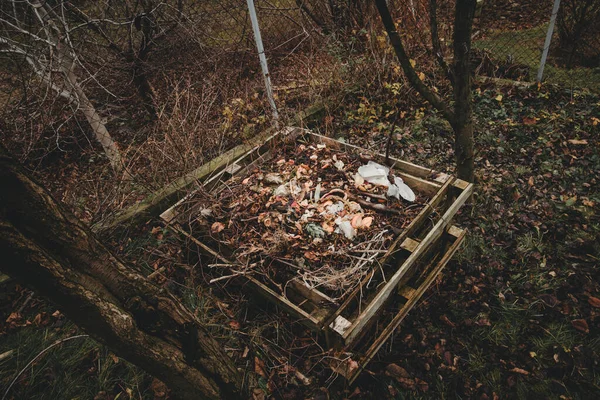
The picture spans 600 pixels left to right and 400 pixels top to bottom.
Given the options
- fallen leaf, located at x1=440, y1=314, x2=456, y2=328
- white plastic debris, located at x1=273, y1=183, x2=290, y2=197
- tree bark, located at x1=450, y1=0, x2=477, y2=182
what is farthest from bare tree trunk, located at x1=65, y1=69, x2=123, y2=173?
fallen leaf, located at x1=440, y1=314, x2=456, y2=328

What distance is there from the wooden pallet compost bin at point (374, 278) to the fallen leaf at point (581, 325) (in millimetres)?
964

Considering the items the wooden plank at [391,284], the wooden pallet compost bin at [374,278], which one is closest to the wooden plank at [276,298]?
the wooden pallet compost bin at [374,278]

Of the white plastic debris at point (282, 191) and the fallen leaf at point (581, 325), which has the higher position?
the white plastic debris at point (282, 191)

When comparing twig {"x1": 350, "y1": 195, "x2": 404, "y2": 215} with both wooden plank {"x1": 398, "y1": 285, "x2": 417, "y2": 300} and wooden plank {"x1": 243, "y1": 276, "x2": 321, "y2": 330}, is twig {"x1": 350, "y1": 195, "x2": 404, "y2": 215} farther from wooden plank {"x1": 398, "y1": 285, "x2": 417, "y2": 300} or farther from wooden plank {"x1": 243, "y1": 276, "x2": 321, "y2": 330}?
wooden plank {"x1": 243, "y1": 276, "x2": 321, "y2": 330}

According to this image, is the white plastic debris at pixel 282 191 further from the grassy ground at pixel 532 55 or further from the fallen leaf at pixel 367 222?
the grassy ground at pixel 532 55

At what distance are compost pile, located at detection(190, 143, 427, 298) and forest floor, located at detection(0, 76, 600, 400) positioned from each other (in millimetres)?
459

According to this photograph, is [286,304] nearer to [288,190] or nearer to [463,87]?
[288,190]

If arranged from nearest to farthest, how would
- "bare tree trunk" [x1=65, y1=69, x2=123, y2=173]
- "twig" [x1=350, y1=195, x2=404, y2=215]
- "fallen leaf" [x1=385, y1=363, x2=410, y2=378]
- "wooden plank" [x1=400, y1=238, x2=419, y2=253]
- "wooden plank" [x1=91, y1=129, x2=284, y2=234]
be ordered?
"wooden plank" [x1=400, y1=238, x2=419, y2=253] → "fallen leaf" [x1=385, y1=363, x2=410, y2=378] → "twig" [x1=350, y1=195, x2=404, y2=215] → "wooden plank" [x1=91, y1=129, x2=284, y2=234] → "bare tree trunk" [x1=65, y1=69, x2=123, y2=173]

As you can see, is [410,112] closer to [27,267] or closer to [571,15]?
[571,15]

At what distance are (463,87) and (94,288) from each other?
101 inches

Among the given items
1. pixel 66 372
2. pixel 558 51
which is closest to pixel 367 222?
pixel 66 372

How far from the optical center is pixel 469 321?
2502 millimetres

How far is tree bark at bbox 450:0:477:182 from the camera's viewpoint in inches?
81.0

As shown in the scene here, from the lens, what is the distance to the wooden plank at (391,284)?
6.04 ft
